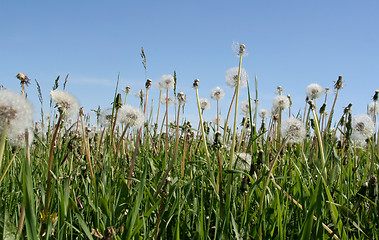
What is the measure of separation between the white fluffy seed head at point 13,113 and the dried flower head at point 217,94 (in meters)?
2.60

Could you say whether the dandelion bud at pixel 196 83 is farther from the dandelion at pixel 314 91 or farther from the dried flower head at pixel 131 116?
the dandelion at pixel 314 91

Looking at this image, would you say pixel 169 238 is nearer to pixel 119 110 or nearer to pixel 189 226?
pixel 189 226

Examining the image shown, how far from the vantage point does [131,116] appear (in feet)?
Result: 7.68

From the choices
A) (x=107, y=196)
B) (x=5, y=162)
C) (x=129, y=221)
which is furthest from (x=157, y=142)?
(x=129, y=221)

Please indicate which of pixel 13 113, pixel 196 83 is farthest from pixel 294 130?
pixel 13 113

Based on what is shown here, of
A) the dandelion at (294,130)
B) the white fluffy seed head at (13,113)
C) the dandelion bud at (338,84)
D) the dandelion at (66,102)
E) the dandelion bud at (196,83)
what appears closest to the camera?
the white fluffy seed head at (13,113)

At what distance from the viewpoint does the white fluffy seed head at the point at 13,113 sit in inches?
43.8

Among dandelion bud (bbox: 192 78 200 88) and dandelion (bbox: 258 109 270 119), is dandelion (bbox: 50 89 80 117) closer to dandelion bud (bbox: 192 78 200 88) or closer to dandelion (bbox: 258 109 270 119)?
dandelion bud (bbox: 192 78 200 88)

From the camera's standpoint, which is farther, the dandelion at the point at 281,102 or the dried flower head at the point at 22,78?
the dandelion at the point at 281,102

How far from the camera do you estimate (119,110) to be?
Answer: 237 centimetres

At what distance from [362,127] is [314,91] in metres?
1.74

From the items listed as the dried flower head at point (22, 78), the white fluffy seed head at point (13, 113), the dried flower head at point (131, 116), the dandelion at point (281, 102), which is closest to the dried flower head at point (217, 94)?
the dandelion at point (281, 102)

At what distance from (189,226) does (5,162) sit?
1.63 m

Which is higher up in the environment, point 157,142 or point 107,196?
point 157,142
